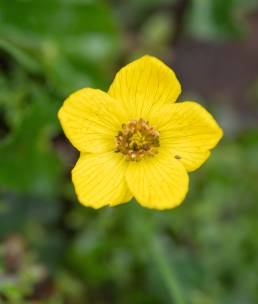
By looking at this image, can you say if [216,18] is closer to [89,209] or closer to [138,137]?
[89,209]

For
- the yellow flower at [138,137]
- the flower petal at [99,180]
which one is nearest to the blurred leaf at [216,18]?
the yellow flower at [138,137]

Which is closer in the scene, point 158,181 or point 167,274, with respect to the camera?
point 158,181

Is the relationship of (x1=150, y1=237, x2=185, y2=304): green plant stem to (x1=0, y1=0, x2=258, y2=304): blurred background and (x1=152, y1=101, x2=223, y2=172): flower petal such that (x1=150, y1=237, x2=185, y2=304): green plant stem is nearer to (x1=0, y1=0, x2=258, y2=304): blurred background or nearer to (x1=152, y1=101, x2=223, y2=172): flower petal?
(x1=0, y1=0, x2=258, y2=304): blurred background

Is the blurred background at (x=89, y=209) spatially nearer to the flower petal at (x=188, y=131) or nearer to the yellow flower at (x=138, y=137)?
the yellow flower at (x=138, y=137)

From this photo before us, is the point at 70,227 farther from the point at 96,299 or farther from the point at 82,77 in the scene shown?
the point at 82,77

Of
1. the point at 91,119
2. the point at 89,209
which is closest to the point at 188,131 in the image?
the point at 91,119
